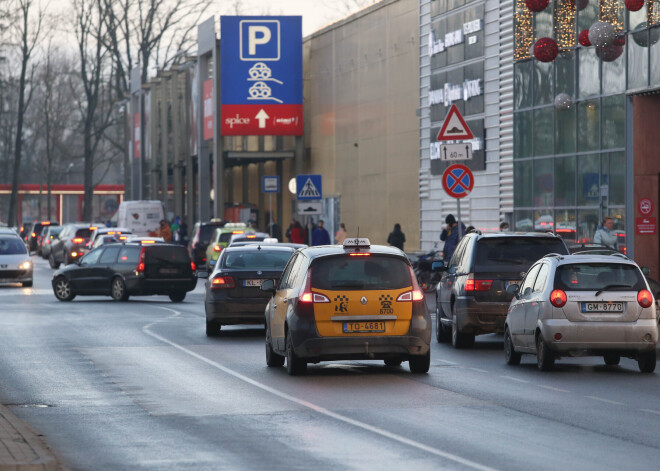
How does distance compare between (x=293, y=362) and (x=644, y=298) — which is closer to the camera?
(x=293, y=362)

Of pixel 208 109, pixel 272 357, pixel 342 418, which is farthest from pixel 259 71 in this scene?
pixel 342 418

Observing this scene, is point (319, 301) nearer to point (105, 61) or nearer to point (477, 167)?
point (477, 167)

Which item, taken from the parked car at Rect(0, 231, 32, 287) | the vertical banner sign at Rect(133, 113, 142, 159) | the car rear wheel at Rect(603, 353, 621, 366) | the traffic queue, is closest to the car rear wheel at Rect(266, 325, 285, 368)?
the traffic queue

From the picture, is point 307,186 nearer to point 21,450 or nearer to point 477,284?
point 477,284

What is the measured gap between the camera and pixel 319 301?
55.4 ft

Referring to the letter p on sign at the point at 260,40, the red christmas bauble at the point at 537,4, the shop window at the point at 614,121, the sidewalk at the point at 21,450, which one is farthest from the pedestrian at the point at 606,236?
the letter p on sign at the point at 260,40

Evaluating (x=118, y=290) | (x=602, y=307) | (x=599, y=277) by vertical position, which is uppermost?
(x=599, y=277)

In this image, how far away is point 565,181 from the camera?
37.0 m

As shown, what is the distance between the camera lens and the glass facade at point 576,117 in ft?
108

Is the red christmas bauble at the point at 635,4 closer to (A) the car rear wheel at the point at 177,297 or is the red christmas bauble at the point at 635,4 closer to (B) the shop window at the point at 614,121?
(B) the shop window at the point at 614,121

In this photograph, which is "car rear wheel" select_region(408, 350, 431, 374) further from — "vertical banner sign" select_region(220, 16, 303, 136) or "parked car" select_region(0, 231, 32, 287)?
"vertical banner sign" select_region(220, 16, 303, 136)

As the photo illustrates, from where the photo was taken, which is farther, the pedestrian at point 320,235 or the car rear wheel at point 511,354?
the pedestrian at point 320,235

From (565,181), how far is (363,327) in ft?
68.8

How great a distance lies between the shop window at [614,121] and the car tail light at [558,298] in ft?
55.0
